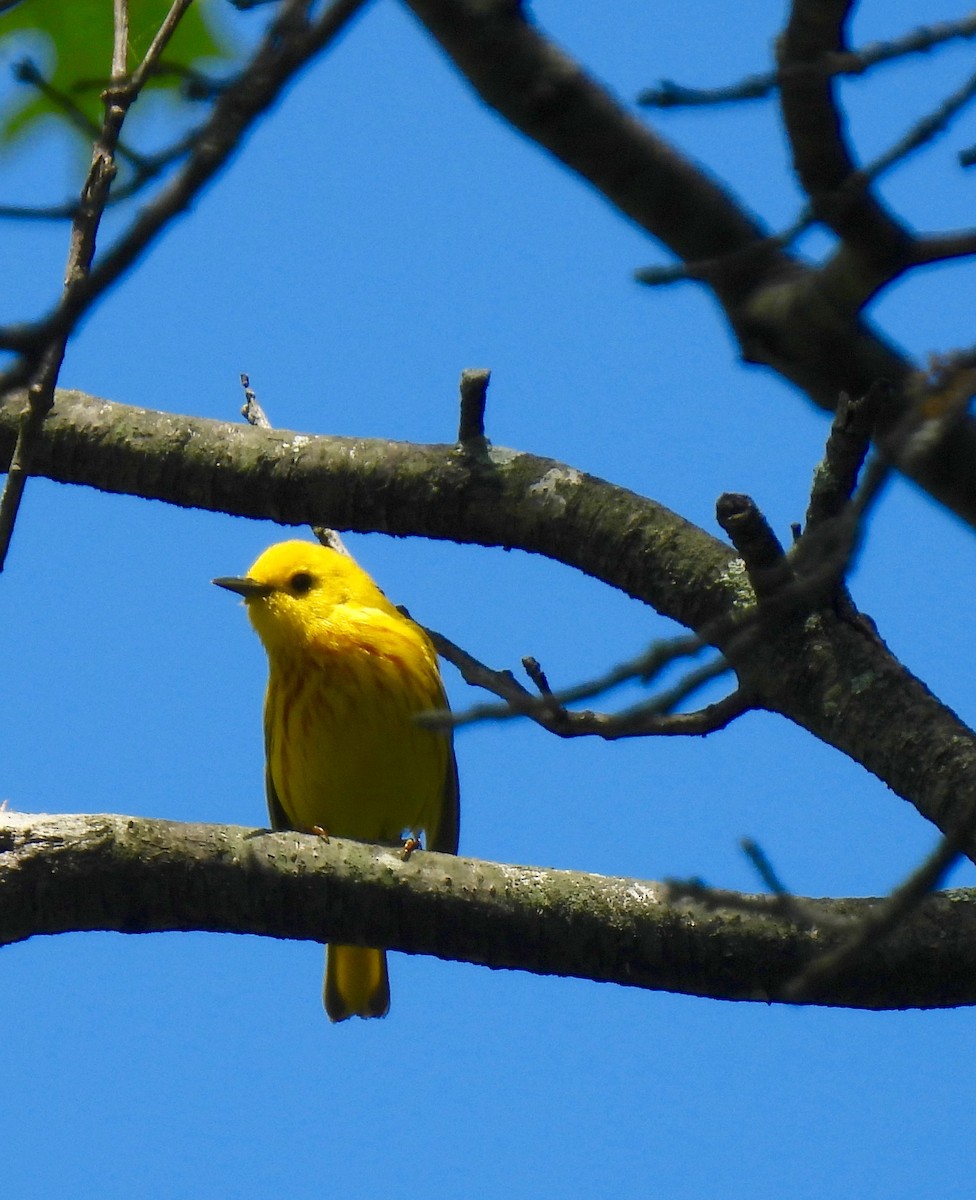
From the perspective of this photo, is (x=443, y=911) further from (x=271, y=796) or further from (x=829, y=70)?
(x=271, y=796)

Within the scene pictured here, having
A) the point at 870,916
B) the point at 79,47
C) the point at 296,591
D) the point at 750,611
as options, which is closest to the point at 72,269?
the point at 79,47

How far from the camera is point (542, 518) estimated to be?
12.9 feet

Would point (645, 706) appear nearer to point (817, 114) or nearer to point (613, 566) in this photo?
point (817, 114)

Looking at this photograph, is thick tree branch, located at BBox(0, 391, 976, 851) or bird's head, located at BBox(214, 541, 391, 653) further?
bird's head, located at BBox(214, 541, 391, 653)

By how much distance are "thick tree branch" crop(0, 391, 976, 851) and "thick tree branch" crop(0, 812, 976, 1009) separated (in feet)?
1.21

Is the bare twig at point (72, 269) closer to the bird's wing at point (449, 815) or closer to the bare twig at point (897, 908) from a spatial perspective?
the bare twig at point (897, 908)

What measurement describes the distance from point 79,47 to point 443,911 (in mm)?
2001

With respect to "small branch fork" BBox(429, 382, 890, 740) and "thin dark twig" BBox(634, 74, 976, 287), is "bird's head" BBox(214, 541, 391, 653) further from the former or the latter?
"thin dark twig" BBox(634, 74, 976, 287)

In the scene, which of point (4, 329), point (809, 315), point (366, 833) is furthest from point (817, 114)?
point (366, 833)

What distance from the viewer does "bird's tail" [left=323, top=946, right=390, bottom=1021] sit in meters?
6.55

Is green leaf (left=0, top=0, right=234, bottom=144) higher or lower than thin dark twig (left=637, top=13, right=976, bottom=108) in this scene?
higher

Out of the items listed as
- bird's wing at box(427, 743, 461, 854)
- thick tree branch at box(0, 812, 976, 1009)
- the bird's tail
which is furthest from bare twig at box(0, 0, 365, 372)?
the bird's tail

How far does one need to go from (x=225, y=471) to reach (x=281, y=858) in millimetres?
1247

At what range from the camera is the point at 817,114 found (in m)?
2.09
